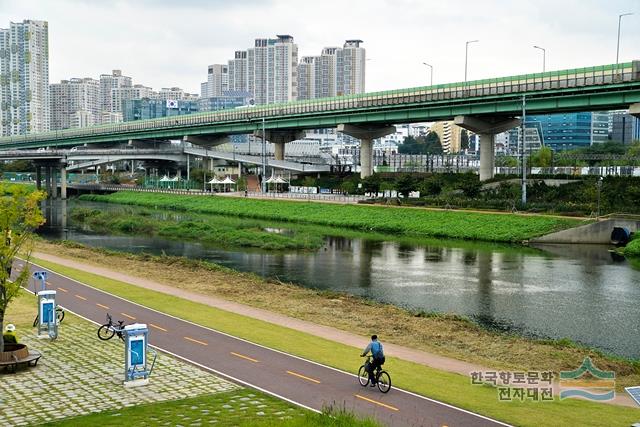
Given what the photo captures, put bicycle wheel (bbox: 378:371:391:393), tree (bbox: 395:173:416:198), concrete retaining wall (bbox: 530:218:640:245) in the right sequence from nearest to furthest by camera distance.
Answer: bicycle wheel (bbox: 378:371:391:393)
concrete retaining wall (bbox: 530:218:640:245)
tree (bbox: 395:173:416:198)

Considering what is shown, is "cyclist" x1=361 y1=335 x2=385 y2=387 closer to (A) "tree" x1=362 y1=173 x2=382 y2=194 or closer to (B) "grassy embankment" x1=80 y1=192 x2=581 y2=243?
(B) "grassy embankment" x1=80 y1=192 x2=581 y2=243

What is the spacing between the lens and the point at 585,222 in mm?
72938

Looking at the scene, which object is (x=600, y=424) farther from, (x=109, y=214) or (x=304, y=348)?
(x=109, y=214)

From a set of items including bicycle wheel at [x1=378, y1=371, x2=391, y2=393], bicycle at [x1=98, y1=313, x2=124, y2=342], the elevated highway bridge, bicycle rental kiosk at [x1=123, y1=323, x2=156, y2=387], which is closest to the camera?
bicycle wheel at [x1=378, y1=371, x2=391, y2=393]

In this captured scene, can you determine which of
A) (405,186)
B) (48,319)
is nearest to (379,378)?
(48,319)

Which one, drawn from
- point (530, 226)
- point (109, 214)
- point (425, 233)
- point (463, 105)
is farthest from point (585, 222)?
point (109, 214)

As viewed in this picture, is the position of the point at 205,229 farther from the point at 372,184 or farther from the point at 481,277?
the point at 372,184

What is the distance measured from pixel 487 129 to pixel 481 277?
2114 inches

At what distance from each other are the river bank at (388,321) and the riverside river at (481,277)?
Answer: 2.01m

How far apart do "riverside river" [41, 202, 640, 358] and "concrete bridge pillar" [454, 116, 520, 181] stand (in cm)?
2985

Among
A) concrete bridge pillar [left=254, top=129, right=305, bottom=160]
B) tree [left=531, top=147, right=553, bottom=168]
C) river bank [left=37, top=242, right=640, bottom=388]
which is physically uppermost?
concrete bridge pillar [left=254, top=129, right=305, bottom=160]

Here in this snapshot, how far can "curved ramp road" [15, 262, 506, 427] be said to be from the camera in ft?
70.7

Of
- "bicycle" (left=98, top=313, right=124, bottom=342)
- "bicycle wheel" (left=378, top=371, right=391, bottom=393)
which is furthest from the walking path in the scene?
"bicycle" (left=98, top=313, right=124, bottom=342)

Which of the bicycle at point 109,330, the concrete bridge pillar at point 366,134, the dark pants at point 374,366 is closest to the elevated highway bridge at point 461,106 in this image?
the concrete bridge pillar at point 366,134
